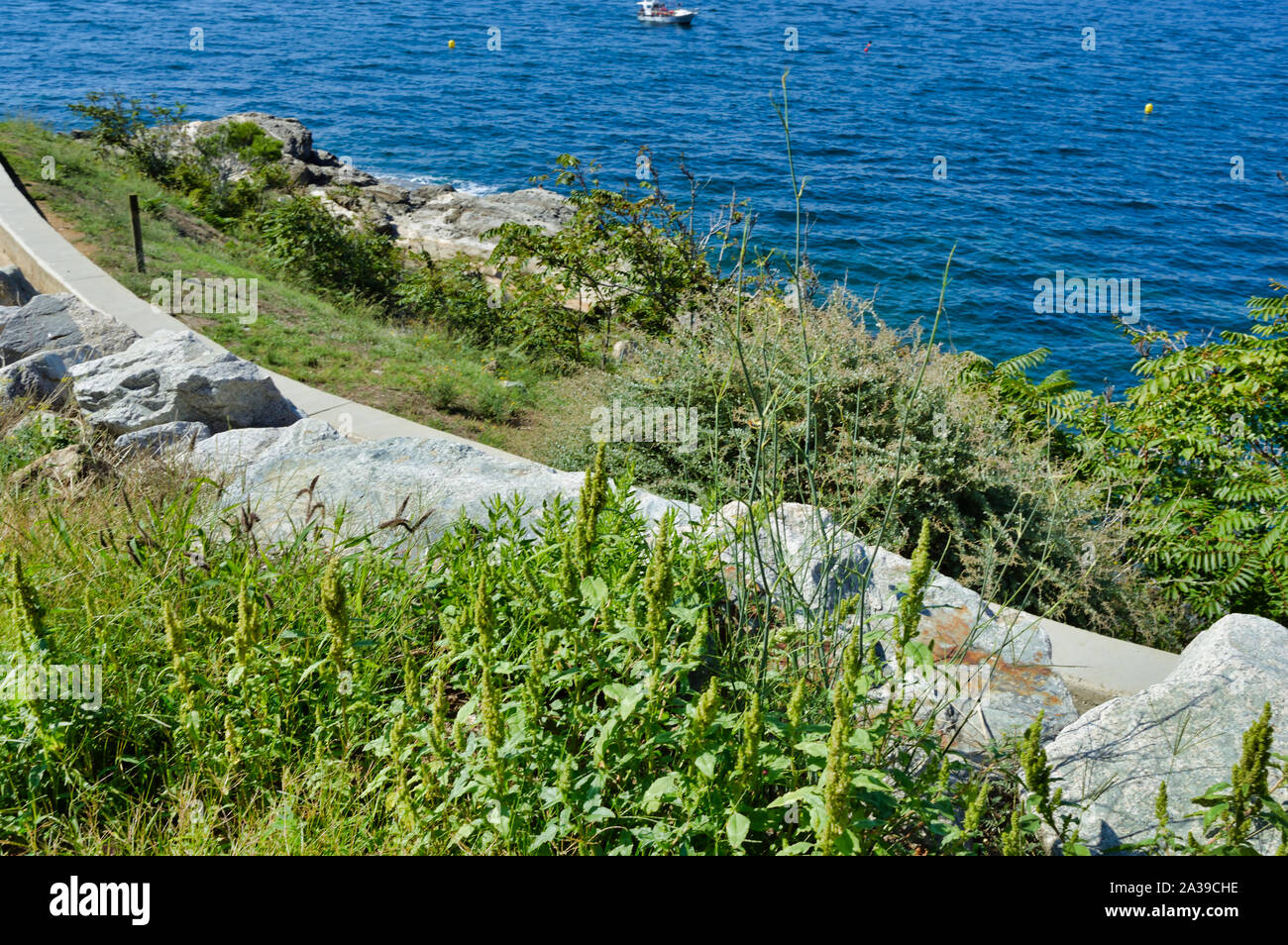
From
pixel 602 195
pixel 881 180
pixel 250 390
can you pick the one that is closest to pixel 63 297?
pixel 250 390

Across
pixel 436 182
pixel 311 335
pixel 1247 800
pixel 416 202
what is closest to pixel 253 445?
pixel 1247 800

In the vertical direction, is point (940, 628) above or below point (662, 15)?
below

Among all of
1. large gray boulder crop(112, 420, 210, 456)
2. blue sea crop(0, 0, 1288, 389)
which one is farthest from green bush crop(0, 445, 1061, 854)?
blue sea crop(0, 0, 1288, 389)

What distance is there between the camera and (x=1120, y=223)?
90.6 ft

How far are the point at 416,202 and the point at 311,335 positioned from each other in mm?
18106

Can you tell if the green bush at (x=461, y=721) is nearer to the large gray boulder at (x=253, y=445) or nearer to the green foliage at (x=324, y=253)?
the large gray boulder at (x=253, y=445)

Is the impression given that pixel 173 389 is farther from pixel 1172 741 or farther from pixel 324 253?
pixel 324 253

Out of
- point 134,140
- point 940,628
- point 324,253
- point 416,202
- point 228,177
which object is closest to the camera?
point 940,628

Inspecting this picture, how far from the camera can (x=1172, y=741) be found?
11.1 ft

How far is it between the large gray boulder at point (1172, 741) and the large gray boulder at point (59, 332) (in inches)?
319

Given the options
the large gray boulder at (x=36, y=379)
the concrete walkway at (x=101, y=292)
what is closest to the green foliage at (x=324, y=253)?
the concrete walkway at (x=101, y=292)

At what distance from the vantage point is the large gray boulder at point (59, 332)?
26.0 ft
